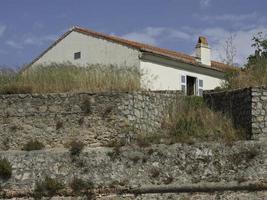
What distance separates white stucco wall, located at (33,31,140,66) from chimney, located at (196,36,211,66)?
4.51 meters

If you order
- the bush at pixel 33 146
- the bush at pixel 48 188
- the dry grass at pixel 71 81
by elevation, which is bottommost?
the bush at pixel 48 188

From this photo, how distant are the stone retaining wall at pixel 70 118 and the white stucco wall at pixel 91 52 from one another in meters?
7.81

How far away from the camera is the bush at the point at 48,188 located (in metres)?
13.8

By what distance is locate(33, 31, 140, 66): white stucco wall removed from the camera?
23.7m

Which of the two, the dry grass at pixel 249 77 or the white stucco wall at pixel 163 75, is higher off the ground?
the white stucco wall at pixel 163 75

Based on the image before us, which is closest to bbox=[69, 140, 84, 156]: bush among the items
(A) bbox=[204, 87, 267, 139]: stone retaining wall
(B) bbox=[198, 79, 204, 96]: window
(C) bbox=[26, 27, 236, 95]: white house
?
(A) bbox=[204, 87, 267, 139]: stone retaining wall

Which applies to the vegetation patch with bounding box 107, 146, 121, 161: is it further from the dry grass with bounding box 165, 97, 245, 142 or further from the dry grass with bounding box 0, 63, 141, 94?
the dry grass with bounding box 0, 63, 141, 94

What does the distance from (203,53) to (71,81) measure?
1210cm

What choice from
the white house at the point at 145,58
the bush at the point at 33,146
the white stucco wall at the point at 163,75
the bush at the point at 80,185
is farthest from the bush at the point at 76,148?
the white stucco wall at the point at 163,75

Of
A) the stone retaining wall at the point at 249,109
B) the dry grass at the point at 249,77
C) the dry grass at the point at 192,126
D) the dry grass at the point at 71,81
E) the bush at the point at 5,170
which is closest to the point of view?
the bush at the point at 5,170

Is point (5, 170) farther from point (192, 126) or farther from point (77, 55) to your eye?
point (77, 55)

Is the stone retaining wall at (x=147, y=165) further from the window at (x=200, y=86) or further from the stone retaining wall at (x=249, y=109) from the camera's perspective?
the window at (x=200, y=86)

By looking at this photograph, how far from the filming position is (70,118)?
49.6ft

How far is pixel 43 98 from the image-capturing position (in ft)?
50.4
